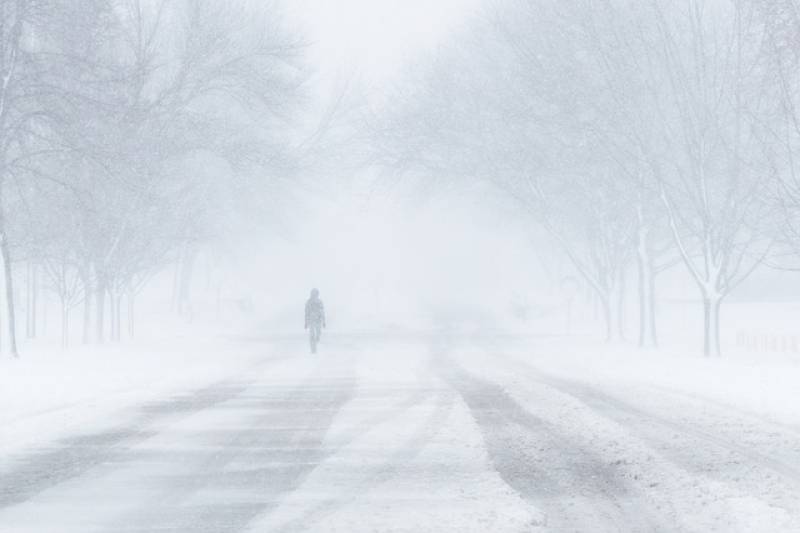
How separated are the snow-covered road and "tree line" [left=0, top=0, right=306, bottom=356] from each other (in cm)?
951

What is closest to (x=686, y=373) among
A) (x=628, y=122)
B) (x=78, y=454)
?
(x=628, y=122)

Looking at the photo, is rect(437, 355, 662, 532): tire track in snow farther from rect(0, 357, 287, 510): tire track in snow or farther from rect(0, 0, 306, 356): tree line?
rect(0, 0, 306, 356): tree line

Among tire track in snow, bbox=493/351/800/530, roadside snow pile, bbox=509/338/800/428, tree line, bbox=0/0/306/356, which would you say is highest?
tree line, bbox=0/0/306/356

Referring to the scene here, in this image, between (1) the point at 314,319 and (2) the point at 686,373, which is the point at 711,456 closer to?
(2) the point at 686,373

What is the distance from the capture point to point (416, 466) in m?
10.3

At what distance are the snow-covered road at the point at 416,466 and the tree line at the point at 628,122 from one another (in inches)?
411

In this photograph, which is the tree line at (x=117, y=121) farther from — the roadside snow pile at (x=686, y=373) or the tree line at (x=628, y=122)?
the roadside snow pile at (x=686, y=373)

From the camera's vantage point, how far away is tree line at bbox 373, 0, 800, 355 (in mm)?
28016

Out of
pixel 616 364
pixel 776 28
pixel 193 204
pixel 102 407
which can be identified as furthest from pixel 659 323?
pixel 102 407

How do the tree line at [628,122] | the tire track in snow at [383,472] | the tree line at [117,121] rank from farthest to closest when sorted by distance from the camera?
the tree line at [628,122]
the tree line at [117,121]
the tire track in snow at [383,472]

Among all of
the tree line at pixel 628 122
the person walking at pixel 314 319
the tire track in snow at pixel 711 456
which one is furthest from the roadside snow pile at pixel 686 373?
the person walking at pixel 314 319

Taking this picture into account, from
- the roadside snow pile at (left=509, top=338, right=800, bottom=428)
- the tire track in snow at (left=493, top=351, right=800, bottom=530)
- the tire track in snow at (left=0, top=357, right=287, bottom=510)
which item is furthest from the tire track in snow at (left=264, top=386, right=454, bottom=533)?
the roadside snow pile at (left=509, top=338, right=800, bottom=428)

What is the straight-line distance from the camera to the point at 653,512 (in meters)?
8.14

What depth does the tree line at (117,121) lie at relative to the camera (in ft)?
80.5
